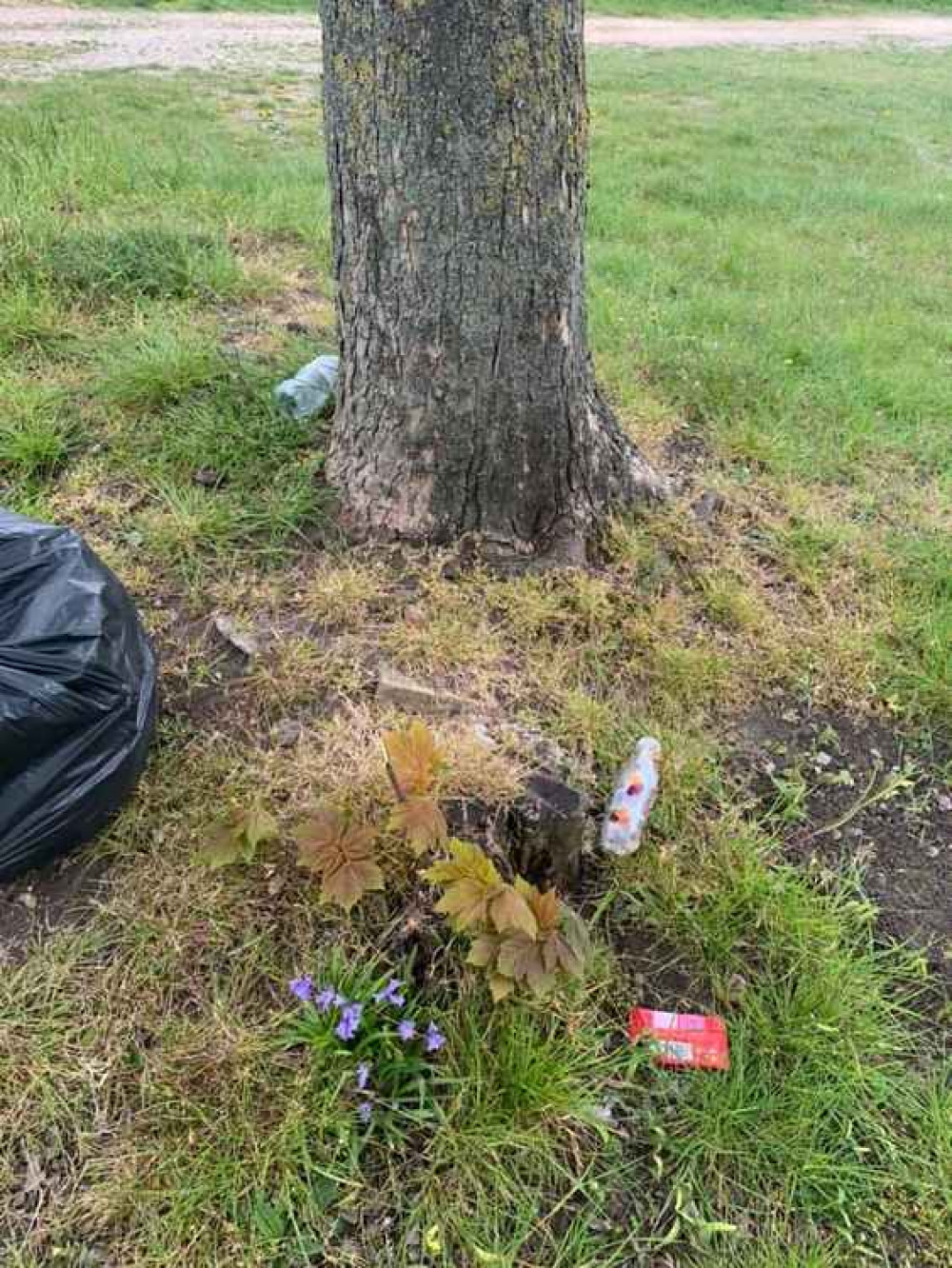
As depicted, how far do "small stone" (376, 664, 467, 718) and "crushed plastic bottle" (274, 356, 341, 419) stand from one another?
3.25 feet

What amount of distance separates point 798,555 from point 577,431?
758 mm

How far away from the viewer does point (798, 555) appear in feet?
8.23

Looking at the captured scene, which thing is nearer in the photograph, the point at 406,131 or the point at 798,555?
the point at 406,131

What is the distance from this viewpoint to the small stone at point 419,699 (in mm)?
1850

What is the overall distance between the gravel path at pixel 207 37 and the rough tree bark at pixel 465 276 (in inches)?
275

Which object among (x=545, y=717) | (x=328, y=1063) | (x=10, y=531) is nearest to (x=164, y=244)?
(x=10, y=531)

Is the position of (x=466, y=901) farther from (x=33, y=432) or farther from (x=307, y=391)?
(x=33, y=432)

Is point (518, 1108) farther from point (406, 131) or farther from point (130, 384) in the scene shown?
point (130, 384)

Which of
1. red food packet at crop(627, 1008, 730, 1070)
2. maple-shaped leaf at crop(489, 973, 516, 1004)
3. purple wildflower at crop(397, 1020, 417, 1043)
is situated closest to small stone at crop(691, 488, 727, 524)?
red food packet at crop(627, 1008, 730, 1070)

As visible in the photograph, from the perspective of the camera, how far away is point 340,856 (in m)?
1.42

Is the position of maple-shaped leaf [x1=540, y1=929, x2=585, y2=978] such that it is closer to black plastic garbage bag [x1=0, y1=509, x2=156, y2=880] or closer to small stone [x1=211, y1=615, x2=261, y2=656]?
black plastic garbage bag [x1=0, y1=509, x2=156, y2=880]

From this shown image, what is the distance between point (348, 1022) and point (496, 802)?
1.45ft

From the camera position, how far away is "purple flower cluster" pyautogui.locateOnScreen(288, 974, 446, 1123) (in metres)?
1.33

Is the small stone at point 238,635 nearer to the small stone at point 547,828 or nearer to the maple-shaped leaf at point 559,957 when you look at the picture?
the small stone at point 547,828
